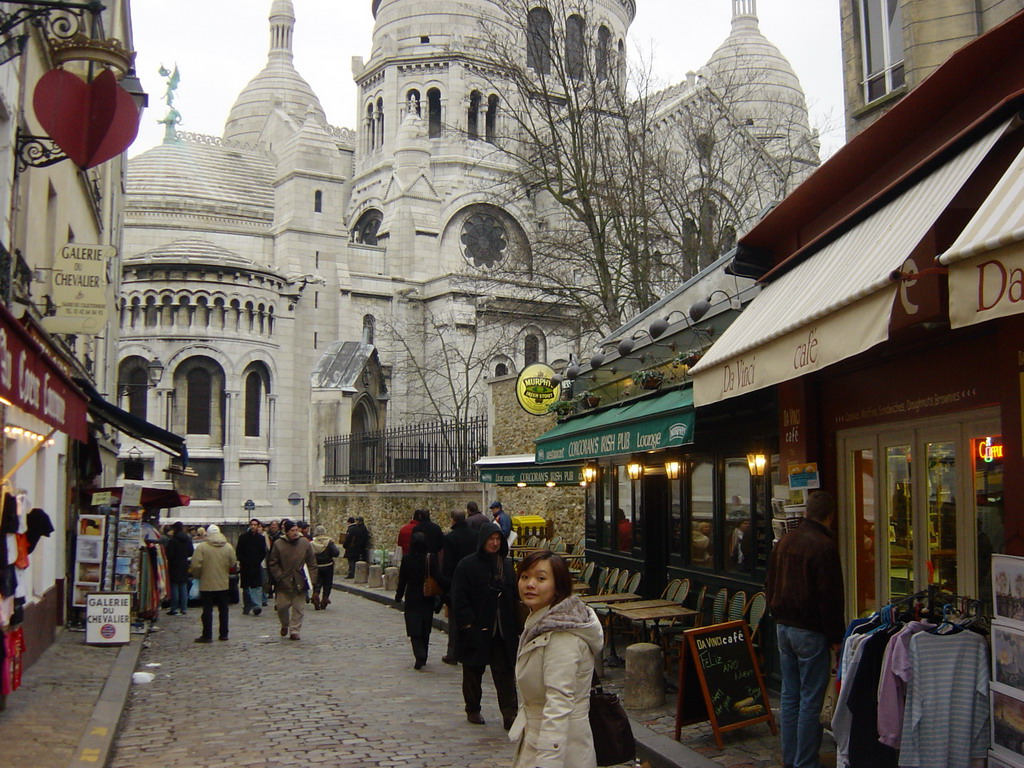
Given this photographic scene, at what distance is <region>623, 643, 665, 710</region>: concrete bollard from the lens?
29.0 feet

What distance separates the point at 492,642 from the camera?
8.12 m

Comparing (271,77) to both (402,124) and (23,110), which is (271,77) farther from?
(23,110)

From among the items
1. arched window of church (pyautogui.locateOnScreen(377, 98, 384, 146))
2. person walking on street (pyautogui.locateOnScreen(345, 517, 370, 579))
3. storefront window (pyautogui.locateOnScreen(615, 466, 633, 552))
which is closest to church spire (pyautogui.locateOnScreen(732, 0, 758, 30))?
arched window of church (pyautogui.locateOnScreen(377, 98, 384, 146))

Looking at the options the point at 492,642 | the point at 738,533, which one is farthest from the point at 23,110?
the point at 738,533

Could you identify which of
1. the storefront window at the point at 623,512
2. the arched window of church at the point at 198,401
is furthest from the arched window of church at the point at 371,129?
the storefront window at the point at 623,512

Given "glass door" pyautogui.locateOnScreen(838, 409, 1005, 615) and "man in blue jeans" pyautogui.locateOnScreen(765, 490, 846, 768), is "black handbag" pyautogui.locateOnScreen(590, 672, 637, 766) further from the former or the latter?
"glass door" pyautogui.locateOnScreen(838, 409, 1005, 615)

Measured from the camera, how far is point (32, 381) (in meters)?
5.63

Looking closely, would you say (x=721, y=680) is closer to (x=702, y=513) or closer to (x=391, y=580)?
(x=702, y=513)

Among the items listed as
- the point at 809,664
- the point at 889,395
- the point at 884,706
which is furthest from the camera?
the point at 889,395

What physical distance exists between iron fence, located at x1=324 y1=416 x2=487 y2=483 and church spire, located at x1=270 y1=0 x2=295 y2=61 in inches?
1846

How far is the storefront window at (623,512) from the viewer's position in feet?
45.2

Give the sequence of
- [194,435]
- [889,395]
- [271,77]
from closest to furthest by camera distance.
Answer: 1. [889,395]
2. [194,435]
3. [271,77]

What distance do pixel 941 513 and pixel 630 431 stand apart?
142 inches

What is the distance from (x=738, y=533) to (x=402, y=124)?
46.3 metres
